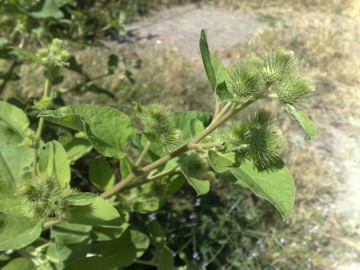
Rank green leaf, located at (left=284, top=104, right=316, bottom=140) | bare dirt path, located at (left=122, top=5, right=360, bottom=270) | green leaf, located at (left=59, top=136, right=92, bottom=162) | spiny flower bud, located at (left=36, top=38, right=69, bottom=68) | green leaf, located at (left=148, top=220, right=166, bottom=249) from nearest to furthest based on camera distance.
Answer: green leaf, located at (left=284, top=104, right=316, bottom=140), spiny flower bud, located at (left=36, top=38, right=69, bottom=68), green leaf, located at (left=59, top=136, right=92, bottom=162), green leaf, located at (left=148, top=220, right=166, bottom=249), bare dirt path, located at (left=122, top=5, right=360, bottom=270)

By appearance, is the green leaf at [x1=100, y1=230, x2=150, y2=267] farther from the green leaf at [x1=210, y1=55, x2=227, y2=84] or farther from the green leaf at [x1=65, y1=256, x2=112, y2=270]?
the green leaf at [x1=210, y1=55, x2=227, y2=84]

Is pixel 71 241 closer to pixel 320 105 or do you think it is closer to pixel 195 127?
pixel 195 127

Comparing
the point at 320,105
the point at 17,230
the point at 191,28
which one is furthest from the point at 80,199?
the point at 191,28

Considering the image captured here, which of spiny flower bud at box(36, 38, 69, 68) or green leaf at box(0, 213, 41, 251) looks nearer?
green leaf at box(0, 213, 41, 251)

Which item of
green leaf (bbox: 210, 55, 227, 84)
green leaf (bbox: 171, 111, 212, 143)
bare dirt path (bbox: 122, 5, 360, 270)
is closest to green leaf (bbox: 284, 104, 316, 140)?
green leaf (bbox: 210, 55, 227, 84)

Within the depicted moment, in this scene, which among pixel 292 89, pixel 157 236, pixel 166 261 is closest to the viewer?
pixel 292 89

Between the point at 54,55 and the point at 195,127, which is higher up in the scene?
the point at 54,55

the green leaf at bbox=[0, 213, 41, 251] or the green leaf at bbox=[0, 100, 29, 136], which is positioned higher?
the green leaf at bbox=[0, 100, 29, 136]

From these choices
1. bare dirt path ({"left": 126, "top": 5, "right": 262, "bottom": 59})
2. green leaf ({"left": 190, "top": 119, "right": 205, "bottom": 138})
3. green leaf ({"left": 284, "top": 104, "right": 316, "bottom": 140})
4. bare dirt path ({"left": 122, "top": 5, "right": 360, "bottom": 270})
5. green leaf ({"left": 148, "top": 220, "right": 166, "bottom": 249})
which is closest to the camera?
green leaf ({"left": 284, "top": 104, "right": 316, "bottom": 140})
